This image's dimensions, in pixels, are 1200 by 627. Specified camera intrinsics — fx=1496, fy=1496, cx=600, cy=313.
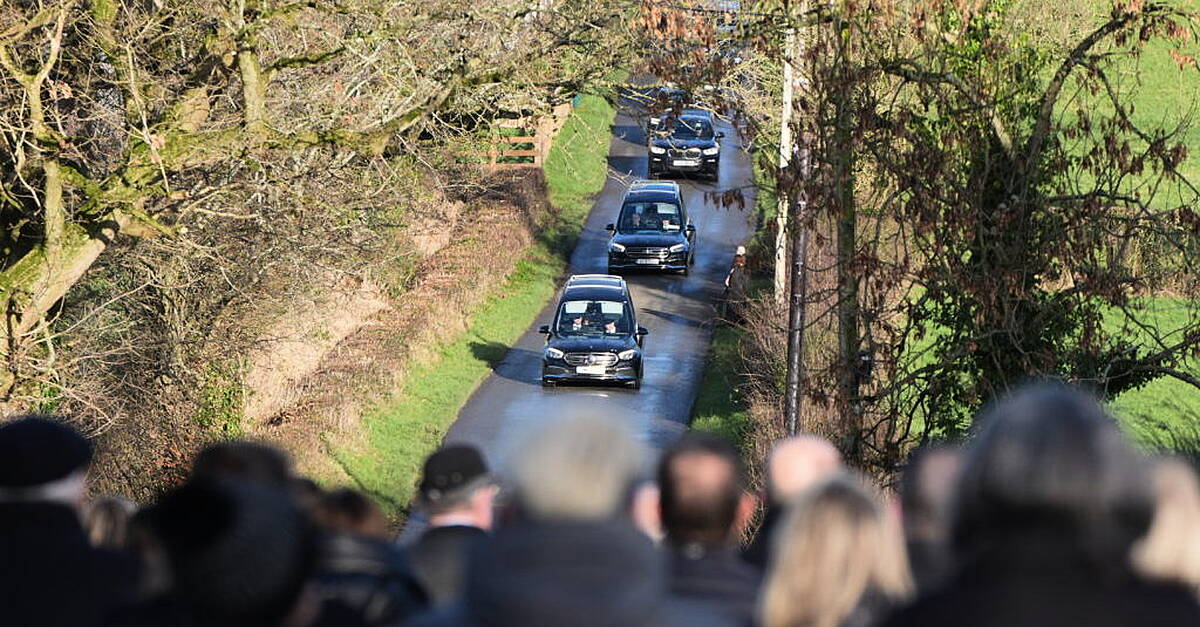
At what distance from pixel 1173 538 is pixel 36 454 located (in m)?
3.31

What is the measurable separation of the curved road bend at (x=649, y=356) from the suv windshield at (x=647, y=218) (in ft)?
4.16

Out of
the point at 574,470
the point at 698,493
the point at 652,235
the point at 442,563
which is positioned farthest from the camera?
the point at 652,235

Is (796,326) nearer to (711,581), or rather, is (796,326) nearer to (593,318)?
(711,581)

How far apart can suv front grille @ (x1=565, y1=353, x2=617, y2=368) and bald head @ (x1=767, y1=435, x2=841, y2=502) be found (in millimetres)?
23178

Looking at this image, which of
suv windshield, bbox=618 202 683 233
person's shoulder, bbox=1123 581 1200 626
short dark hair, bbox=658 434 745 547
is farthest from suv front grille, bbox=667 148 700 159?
person's shoulder, bbox=1123 581 1200 626

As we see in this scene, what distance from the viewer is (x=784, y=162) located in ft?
71.3

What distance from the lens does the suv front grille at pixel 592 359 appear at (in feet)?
93.0

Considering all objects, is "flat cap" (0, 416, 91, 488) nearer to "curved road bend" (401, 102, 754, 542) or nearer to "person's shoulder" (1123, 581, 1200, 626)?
"person's shoulder" (1123, 581, 1200, 626)

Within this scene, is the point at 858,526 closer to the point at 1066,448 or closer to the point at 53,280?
the point at 1066,448

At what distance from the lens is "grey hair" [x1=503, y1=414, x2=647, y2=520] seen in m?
3.65

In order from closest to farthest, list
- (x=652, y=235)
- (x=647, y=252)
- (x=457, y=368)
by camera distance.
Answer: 1. (x=457, y=368)
2. (x=647, y=252)
3. (x=652, y=235)

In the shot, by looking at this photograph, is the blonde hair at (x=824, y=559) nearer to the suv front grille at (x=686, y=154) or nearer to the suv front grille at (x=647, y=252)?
the suv front grille at (x=647, y=252)

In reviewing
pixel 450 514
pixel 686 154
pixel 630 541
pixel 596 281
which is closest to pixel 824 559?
pixel 630 541

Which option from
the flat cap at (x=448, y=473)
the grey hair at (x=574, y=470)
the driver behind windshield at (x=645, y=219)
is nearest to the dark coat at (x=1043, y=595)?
the grey hair at (x=574, y=470)
